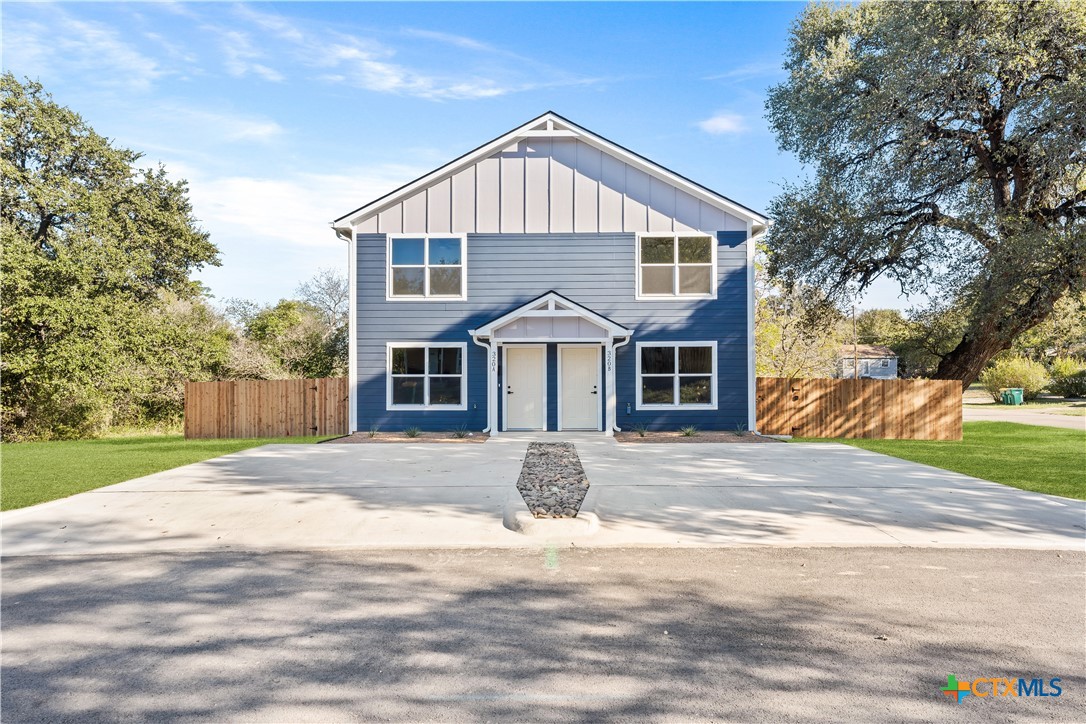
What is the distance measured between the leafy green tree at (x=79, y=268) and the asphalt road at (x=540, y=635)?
710 inches

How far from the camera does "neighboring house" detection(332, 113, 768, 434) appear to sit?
1691 centimetres

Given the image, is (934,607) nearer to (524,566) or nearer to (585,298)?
(524,566)

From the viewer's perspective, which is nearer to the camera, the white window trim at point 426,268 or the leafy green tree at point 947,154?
the leafy green tree at point 947,154

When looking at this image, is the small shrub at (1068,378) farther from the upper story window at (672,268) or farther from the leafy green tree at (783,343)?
the upper story window at (672,268)

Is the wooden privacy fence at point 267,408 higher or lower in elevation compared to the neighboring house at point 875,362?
lower

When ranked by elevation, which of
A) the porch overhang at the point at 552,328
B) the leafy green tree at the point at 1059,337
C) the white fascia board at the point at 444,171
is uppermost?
the white fascia board at the point at 444,171

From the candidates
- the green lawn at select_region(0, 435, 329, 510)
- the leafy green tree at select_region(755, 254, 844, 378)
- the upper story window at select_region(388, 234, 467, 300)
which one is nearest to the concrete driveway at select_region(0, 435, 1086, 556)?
the green lawn at select_region(0, 435, 329, 510)

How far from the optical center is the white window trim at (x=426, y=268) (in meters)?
16.9

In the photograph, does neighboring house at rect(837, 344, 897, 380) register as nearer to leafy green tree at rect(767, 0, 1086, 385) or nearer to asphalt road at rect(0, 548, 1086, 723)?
leafy green tree at rect(767, 0, 1086, 385)

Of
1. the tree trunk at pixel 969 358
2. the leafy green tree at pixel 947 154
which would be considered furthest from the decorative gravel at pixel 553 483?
the tree trunk at pixel 969 358

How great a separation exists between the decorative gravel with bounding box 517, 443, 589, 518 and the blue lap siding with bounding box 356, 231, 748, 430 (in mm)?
4741

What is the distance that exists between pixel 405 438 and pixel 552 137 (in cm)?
868

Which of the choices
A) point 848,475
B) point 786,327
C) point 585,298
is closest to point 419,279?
point 585,298

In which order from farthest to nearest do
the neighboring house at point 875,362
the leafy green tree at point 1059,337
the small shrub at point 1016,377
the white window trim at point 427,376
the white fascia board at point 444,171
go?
the neighboring house at point 875,362 → the small shrub at point 1016,377 → the leafy green tree at point 1059,337 → the white window trim at point 427,376 → the white fascia board at point 444,171
